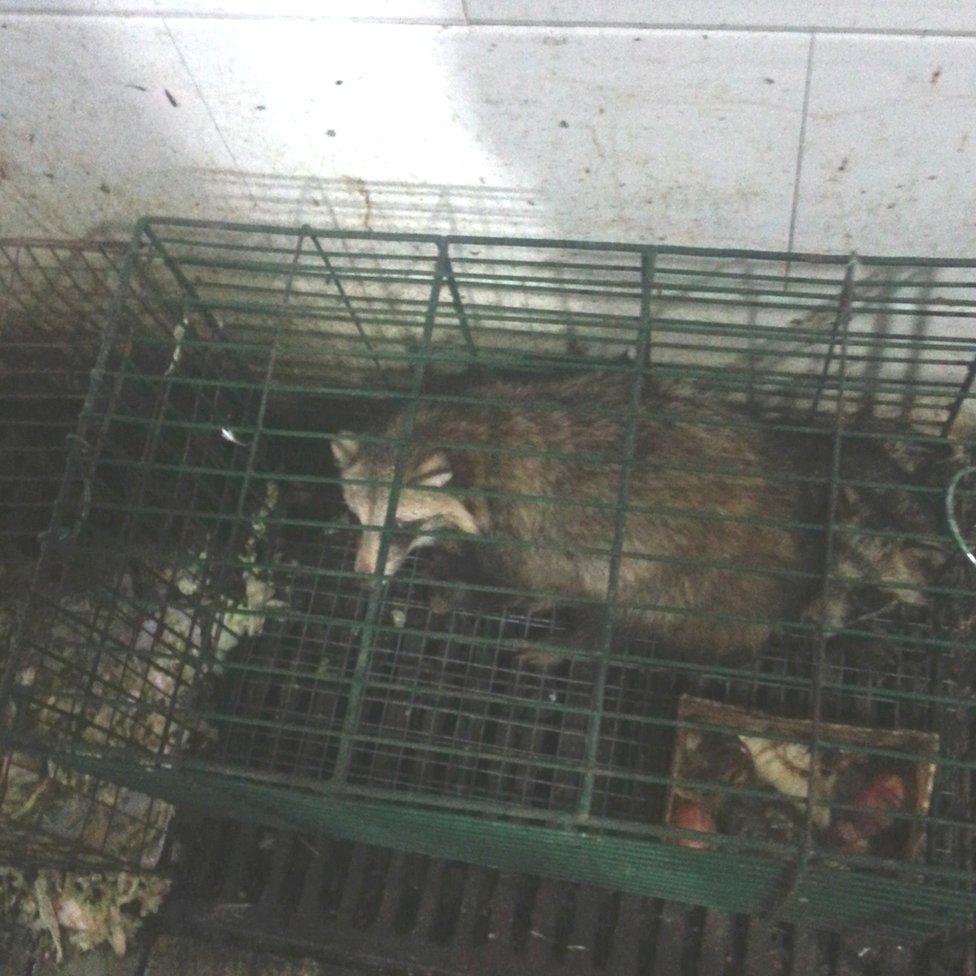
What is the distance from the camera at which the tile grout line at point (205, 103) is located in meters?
2.12

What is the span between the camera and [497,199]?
240 centimetres

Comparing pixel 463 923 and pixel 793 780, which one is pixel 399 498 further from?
pixel 793 780

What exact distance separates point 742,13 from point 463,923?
2.60 m

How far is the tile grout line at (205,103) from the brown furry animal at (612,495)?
30.3 inches

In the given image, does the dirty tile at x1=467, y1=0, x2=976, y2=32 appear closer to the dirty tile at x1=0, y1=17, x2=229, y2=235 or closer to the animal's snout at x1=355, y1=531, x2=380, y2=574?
the dirty tile at x1=0, y1=17, x2=229, y2=235

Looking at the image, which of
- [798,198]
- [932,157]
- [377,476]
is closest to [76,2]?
[377,476]

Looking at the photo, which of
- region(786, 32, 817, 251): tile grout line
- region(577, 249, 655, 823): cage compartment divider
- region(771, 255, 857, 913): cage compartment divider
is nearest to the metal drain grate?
region(771, 255, 857, 913): cage compartment divider

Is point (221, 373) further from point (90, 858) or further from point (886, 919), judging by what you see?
point (886, 919)

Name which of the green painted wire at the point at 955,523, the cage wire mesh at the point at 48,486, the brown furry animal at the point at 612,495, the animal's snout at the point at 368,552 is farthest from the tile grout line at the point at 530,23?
the animal's snout at the point at 368,552

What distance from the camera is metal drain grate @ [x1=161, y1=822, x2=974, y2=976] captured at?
267cm

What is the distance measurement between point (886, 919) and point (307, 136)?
2.60m

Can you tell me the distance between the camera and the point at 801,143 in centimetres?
211

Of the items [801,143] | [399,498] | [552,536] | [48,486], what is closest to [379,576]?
[399,498]

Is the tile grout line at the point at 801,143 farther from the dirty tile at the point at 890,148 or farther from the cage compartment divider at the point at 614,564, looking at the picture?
the cage compartment divider at the point at 614,564
